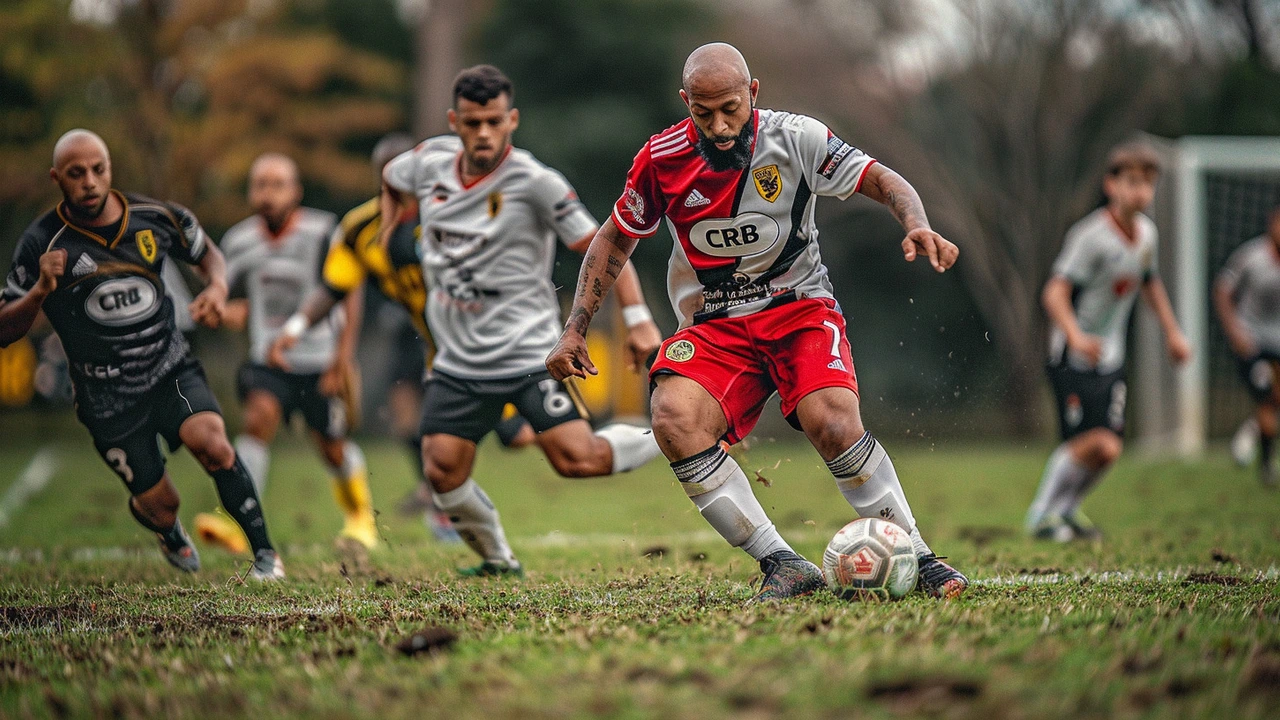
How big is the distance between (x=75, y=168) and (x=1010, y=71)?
18.8 metres

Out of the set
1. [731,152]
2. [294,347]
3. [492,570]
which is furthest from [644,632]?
[294,347]

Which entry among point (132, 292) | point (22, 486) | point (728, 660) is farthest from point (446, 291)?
point (22, 486)

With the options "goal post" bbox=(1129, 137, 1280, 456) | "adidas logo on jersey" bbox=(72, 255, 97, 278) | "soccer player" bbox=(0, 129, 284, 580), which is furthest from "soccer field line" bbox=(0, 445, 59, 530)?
"goal post" bbox=(1129, 137, 1280, 456)

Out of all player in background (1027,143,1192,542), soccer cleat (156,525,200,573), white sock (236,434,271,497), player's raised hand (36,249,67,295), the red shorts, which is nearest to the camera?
the red shorts

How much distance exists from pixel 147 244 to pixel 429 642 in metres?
3.05

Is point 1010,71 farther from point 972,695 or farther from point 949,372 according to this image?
point 972,695

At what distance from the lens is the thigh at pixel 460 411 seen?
21.0 feet

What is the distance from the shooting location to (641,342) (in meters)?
6.17

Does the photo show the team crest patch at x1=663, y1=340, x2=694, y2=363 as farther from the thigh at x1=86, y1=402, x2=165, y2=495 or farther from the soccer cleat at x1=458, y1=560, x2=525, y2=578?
the thigh at x1=86, y1=402, x2=165, y2=495

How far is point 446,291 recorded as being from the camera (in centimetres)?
656

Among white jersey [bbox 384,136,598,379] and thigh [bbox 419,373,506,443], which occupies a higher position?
white jersey [bbox 384,136,598,379]

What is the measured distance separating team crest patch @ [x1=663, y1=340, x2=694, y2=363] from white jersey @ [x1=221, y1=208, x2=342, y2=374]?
4331 mm

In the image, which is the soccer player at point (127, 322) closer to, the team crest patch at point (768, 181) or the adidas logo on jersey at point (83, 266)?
the adidas logo on jersey at point (83, 266)

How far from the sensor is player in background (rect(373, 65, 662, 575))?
636cm
